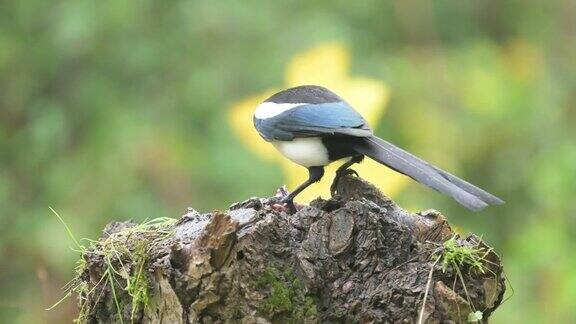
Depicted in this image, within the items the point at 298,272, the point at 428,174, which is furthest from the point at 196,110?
the point at 298,272

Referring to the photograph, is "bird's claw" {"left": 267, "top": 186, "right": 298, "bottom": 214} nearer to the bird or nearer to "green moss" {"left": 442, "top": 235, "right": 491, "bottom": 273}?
the bird

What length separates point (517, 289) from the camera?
401cm

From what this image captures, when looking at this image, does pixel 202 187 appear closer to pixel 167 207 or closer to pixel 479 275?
pixel 167 207

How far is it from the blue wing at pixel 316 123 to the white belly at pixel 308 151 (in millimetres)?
19

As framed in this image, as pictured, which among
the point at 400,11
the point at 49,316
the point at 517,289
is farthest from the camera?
the point at 400,11

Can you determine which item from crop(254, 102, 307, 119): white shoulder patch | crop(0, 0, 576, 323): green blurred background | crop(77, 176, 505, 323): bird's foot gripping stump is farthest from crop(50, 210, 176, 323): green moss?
crop(0, 0, 576, 323): green blurred background

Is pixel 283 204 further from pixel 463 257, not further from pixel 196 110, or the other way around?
pixel 196 110

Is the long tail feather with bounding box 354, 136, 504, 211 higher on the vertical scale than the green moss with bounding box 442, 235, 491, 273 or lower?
higher

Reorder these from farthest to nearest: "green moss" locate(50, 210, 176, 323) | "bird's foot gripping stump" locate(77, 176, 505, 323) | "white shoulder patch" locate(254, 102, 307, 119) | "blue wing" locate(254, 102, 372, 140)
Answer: "white shoulder patch" locate(254, 102, 307, 119) < "blue wing" locate(254, 102, 372, 140) < "green moss" locate(50, 210, 176, 323) < "bird's foot gripping stump" locate(77, 176, 505, 323)

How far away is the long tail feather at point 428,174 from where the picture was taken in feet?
6.39

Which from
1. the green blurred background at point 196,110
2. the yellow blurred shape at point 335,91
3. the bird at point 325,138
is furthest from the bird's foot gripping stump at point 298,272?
the green blurred background at point 196,110

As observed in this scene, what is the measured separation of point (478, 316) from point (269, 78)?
8.77ft

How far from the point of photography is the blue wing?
2.25 metres

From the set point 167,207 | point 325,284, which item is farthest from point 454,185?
point 167,207
